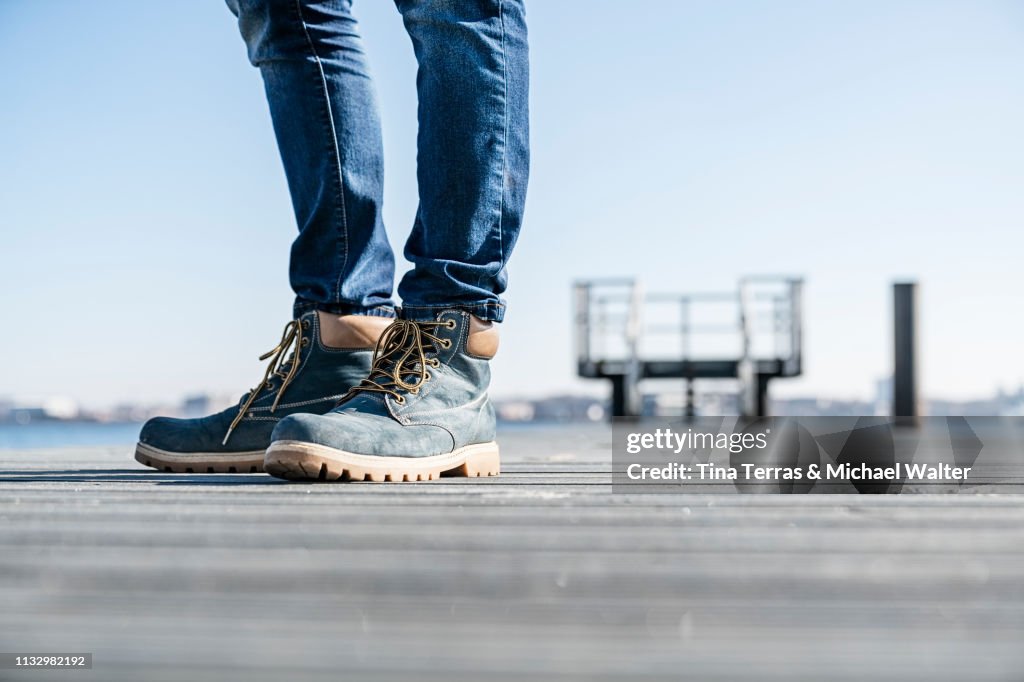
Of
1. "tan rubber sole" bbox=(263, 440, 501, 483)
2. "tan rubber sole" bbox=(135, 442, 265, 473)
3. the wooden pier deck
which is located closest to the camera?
the wooden pier deck

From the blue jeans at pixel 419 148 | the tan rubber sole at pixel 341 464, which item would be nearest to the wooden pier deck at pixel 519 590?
the tan rubber sole at pixel 341 464

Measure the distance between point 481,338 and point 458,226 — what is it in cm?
13

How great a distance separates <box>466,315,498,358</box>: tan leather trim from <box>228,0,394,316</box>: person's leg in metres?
0.17

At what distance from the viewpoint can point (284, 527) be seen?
57 cm

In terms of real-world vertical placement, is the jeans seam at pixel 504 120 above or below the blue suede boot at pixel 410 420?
above

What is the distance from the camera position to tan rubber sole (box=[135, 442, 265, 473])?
1136 millimetres

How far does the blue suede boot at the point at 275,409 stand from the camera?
1137 millimetres

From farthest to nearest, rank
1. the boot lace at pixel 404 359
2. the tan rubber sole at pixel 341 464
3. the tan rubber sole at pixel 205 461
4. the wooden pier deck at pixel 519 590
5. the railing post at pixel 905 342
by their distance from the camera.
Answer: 1. the railing post at pixel 905 342
2. the tan rubber sole at pixel 205 461
3. the boot lace at pixel 404 359
4. the tan rubber sole at pixel 341 464
5. the wooden pier deck at pixel 519 590

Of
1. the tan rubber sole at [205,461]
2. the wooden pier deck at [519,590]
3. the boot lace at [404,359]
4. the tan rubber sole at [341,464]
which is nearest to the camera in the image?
the wooden pier deck at [519,590]

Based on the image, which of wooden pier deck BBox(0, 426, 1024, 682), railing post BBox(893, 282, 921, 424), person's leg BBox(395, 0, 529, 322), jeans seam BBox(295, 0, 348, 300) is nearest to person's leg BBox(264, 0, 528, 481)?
person's leg BBox(395, 0, 529, 322)

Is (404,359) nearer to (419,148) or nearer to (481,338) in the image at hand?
(481,338)

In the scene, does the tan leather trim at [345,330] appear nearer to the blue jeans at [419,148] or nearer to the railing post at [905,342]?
the blue jeans at [419,148]

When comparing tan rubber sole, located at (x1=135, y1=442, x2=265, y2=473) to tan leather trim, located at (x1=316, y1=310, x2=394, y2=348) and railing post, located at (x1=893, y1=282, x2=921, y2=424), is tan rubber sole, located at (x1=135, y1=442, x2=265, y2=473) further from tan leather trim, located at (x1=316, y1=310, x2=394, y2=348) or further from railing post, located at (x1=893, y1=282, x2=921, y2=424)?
railing post, located at (x1=893, y1=282, x2=921, y2=424)

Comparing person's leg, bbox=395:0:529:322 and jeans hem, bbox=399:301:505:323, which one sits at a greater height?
person's leg, bbox=395:0:529:322
